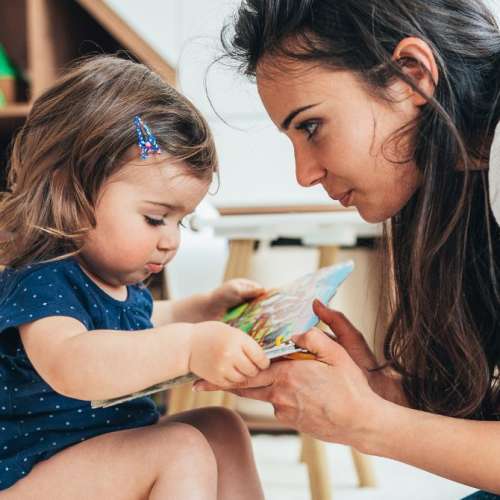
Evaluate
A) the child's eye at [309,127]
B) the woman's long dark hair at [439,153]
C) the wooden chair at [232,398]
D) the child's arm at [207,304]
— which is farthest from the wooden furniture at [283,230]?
the child's eye at [309,127]

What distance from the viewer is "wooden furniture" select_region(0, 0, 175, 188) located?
1813 mm

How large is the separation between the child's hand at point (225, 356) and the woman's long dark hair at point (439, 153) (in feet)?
0.90

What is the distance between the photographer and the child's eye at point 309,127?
86 cm

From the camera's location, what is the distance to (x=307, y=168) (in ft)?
2.92

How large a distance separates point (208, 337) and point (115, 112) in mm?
317

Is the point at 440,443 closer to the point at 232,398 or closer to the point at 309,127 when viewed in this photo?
the point at 309,127

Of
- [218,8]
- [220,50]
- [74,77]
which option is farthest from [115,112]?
[218,8]

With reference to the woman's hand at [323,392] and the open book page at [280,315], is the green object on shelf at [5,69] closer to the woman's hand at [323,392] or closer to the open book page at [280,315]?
the open book page at [280,315]

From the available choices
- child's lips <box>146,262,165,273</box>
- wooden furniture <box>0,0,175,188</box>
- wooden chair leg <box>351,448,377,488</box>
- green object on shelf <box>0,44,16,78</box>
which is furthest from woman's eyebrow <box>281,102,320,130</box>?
green object on shelf <box>0,44,16,78</box>

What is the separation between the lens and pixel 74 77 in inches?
37.1

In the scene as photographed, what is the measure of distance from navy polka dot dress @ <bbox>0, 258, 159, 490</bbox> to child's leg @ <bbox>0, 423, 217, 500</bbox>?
0.02 meters

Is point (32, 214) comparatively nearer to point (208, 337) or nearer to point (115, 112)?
point (115, 112)

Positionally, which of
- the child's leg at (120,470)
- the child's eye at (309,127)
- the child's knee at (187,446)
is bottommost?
the child's leg at (120,470)

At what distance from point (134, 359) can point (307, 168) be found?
306 millimetres
